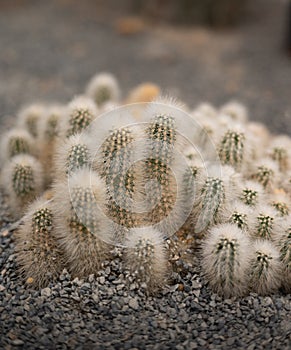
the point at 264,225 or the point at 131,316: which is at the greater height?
the point at 264,225

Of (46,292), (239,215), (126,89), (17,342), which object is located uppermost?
(126,89)

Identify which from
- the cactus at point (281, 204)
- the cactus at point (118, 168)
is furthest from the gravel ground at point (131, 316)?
the cactus at point (281, 204)

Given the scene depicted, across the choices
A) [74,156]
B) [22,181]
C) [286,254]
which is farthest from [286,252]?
[22,181]

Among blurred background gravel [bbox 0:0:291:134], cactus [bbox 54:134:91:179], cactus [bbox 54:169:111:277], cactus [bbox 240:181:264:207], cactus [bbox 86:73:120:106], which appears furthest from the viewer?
blurred background gravel [bbox 0:0:291:134]

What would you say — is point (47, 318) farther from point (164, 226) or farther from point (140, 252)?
point (164, 226)

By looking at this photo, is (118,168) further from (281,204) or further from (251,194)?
(281,204)

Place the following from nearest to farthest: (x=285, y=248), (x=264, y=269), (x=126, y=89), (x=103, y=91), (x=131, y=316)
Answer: (x=131, y=316) → (x=264, y=269) → (x=285, y=248) → (x=103, y=91) → (x=126, y=89)

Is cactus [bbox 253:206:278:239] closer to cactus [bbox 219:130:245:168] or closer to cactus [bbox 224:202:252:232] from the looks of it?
cactus [bbox 224:202:252:232]

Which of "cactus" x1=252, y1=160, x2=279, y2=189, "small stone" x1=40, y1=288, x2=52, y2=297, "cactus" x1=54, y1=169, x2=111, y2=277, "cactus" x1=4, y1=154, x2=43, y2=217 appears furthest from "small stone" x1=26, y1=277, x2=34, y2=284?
"cactus" x1=252, y1=160, x2=279, y2=189
